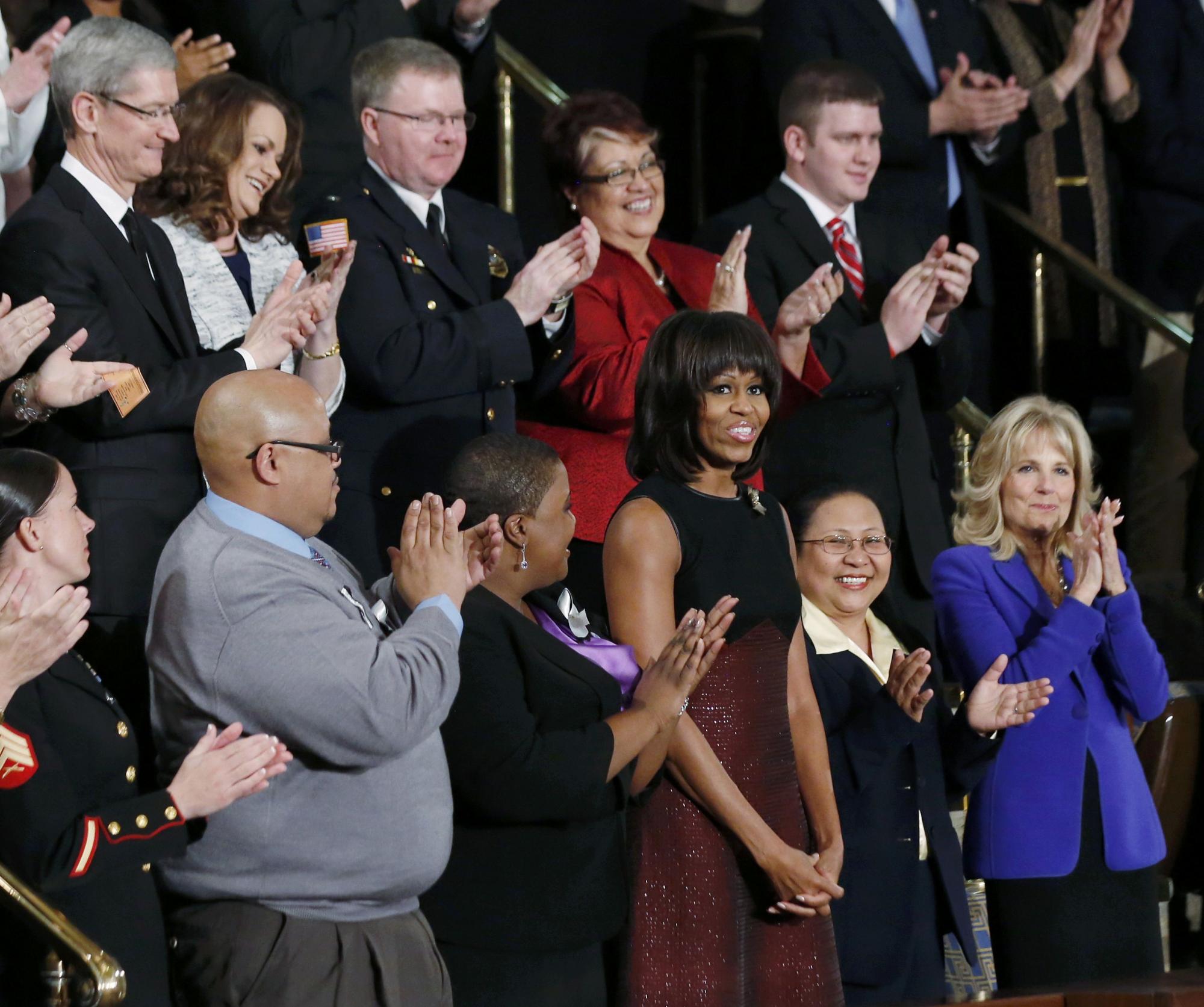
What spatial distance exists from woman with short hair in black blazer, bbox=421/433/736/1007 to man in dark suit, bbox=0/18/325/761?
1.82 ft

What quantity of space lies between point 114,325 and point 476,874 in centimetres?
118

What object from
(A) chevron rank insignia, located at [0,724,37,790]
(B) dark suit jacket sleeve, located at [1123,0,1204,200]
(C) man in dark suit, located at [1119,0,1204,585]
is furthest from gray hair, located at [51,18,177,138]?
(B) dark suit jacket sleeve, located at [1123,0,1204,200]

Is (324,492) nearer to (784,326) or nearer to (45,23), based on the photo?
(784,326)

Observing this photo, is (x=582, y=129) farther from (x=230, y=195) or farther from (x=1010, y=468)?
(x=1010, y=468)

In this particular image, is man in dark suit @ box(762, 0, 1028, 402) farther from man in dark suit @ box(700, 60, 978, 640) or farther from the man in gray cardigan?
the man in gray cardigan

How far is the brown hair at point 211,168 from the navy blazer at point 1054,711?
157cm

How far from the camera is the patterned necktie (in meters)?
5.21

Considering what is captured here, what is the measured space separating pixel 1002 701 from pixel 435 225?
5.00ft

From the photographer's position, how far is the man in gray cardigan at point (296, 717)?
7.98 ft

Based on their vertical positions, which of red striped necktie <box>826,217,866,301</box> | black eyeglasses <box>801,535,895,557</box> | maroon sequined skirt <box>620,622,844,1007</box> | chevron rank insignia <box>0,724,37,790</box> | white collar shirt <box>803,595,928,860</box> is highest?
red striped necktie <box>826,217,866,301</box>

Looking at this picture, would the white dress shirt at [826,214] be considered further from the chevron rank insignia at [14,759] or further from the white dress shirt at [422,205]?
the chevron rank insignia at [14,759]

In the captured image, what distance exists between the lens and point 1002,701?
3.29 metres

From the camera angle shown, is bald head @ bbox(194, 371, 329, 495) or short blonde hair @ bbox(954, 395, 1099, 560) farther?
short blonde hair @ bbox(954, 395, 1099, 560)

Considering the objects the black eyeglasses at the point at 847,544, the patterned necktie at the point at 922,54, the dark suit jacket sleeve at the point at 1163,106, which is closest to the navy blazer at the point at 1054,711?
the black eyeglasses at the point at 847,544
